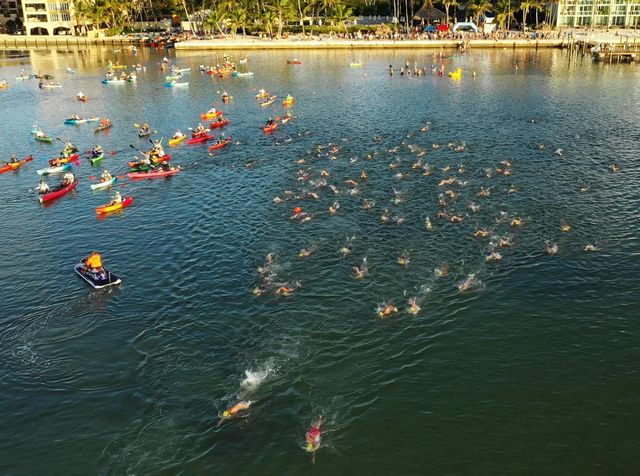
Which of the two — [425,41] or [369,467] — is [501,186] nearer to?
[369,467]

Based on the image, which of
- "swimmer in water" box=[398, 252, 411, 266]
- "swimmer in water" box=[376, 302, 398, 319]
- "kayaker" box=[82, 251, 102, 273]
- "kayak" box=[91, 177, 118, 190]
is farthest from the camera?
"kayak" box=[91, 177, 118, 190]

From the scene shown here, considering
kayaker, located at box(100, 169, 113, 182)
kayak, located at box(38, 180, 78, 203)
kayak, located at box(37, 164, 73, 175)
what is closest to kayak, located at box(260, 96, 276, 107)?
kayak, located at box(37, 164, 73, 175)

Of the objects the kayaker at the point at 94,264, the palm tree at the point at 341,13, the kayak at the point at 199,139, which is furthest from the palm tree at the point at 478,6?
the kayaker at the point at 94,264

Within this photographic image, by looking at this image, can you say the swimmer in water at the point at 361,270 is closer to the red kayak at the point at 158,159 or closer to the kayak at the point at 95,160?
the red kayak at the point at 158,159

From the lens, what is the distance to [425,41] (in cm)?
16675

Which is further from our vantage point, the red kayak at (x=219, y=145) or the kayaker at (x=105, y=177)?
the red kayak at (x=219, y=145)

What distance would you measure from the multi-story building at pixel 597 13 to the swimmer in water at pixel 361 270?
161669 mm

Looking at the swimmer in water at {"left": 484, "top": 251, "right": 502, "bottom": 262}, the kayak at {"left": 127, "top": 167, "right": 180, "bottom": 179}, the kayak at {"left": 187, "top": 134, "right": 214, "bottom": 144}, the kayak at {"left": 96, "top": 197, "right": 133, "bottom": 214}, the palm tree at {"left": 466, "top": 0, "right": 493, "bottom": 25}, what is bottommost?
the swimmer in water at {"left": 484, "top": 251, "right": 502, "bottom": 262}

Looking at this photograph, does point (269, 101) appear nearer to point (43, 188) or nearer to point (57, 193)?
point (57, 193)

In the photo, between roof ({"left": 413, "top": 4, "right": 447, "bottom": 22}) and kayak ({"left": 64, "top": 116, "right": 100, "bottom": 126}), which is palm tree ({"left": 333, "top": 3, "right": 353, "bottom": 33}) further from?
kayak ({"left": 64, "top": 116, "right": 100, "bottom": 126})

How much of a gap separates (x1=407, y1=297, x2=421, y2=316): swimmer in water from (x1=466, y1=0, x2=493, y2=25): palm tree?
157 meters

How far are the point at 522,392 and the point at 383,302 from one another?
11.2 meters

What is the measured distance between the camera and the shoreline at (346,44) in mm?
158900

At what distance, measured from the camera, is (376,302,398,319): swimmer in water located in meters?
38.1
